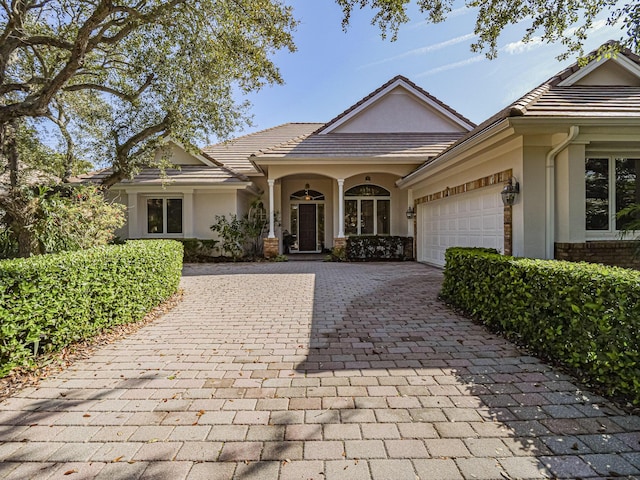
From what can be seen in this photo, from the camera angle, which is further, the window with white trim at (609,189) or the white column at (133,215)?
the white column at (133,215)

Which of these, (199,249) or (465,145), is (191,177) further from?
(465,145)

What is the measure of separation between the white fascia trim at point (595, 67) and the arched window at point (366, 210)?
8.29 m

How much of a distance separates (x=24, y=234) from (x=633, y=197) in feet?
38.9

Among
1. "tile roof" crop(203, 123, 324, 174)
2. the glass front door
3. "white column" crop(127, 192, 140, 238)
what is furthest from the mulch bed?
the glass front door

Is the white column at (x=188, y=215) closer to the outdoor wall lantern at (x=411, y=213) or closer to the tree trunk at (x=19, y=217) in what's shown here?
the tree trunk at (x=19, y=217)

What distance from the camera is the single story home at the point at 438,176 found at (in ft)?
21.1

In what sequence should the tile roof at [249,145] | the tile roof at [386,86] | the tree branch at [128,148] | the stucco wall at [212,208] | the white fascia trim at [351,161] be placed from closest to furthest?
the tree branch at [128,148] < the white fascia trim at [351,161] < the stucco wall at [212,208] < the tile roof at [386,86] < the tile roof at [249,145]

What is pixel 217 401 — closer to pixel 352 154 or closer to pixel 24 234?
pixel 24 234

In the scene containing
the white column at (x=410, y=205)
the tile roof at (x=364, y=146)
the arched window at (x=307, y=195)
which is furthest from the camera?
the arched window at (x=307, y=195)

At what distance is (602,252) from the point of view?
6457mm

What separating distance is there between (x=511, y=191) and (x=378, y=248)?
7359 millimetres

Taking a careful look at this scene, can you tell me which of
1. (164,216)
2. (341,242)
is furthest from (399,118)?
(164,216)

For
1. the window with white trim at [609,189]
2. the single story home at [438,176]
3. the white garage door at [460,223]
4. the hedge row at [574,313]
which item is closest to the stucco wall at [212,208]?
the single story home at [438,176]

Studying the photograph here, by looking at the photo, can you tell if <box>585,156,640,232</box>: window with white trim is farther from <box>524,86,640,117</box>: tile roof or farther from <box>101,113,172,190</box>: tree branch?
<box>101,113,172,190</box>: tree branch
